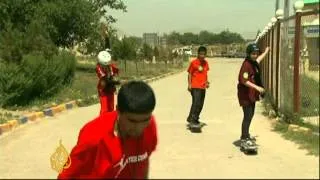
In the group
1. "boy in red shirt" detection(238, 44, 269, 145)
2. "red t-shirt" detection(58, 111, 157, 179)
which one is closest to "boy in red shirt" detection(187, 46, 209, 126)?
"boy in red shirt" detection(238, 44, 269, 145)

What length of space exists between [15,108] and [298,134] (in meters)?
8.20

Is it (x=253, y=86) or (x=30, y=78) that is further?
(x=30, y=78)

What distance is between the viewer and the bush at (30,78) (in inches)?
679

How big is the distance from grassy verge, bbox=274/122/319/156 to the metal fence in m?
0.46

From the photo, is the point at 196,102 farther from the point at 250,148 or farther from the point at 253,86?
the point at 250,148

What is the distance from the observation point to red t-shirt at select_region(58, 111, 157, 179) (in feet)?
9.51

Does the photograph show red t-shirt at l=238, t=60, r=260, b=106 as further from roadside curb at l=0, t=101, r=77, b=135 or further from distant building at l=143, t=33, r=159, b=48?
distant building at l=143, t=33, r=159, b=48

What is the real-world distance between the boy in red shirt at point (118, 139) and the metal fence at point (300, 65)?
8394 millimetres

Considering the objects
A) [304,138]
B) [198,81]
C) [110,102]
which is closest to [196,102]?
[198,81]

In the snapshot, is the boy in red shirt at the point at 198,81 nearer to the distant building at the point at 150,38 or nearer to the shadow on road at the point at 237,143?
the shadow on road at the point at 237,143

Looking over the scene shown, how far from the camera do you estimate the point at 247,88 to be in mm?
10422

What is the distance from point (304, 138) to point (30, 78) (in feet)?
30.8

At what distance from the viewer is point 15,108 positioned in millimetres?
17188

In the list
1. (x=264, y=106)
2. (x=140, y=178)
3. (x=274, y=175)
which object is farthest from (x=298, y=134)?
(x=140, y=178)
